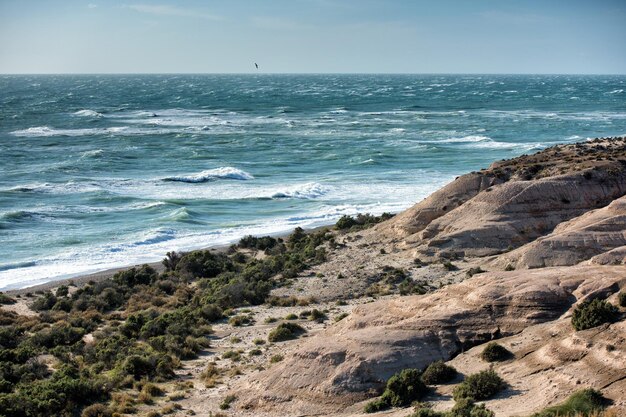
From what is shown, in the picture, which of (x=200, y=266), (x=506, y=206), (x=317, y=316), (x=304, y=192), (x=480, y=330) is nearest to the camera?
(x=480, y=330)

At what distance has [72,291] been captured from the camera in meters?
37.6

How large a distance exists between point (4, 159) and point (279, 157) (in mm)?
31389

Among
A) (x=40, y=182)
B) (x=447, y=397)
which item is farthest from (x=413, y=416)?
(x=40, y=182)

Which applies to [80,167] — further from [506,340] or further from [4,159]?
[506,340]

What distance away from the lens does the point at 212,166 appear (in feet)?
278

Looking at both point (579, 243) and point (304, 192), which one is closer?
point (579, 243)

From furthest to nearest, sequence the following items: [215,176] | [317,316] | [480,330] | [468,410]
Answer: [215,176]
[317,316]
[480,330]
[468,410]

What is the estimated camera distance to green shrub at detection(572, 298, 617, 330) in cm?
1766

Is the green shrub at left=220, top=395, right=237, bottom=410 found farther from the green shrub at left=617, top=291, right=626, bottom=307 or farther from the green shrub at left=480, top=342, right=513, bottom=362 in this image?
the green shrub at left=617, top=291, right=626, bottom=307

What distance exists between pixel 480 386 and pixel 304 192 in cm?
5093

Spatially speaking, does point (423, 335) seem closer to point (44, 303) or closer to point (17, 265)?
point (44, 303)

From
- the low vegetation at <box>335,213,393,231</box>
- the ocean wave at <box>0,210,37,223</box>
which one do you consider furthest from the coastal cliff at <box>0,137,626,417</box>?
the ocean wave at <box>0,210,37,223</box>

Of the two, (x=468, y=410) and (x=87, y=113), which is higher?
(x=87, y=113)

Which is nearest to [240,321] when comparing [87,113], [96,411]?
[96,411]
